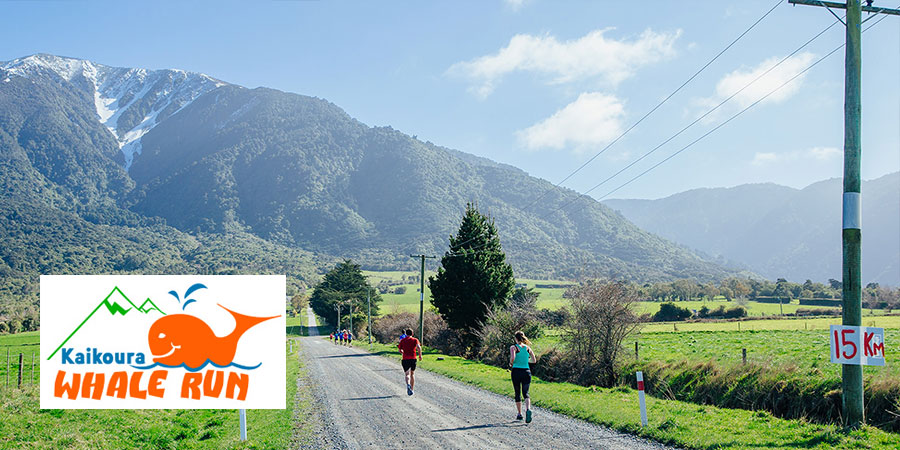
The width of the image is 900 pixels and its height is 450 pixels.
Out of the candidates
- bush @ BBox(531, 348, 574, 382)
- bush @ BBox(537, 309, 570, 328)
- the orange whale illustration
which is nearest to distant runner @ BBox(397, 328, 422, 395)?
the orange whale illustration

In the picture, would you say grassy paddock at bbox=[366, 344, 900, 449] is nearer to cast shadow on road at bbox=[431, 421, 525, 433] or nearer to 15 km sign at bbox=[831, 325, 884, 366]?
cast shadow on road at bbox=[431, 421, 525, 433]

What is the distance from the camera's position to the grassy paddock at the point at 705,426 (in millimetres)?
9625

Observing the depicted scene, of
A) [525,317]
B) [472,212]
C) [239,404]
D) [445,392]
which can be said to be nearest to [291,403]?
[445,392]

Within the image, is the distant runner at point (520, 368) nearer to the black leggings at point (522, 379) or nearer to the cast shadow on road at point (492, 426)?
the black leggings at point (522, 379)

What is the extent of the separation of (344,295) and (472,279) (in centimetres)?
6045

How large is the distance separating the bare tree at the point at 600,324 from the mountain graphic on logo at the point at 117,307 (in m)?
16.4

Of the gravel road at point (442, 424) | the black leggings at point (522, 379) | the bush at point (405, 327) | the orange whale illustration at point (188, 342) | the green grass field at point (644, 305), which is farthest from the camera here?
the bush at point (405, 327)

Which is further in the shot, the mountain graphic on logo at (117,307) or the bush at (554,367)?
the bush at (554,367)

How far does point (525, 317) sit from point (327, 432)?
69.0 ft

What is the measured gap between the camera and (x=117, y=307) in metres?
9.44

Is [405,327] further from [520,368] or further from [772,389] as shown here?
[520,368]

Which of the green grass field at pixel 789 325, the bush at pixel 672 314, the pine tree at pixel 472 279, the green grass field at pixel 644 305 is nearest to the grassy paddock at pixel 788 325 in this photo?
the green grass field at pixel 789 325

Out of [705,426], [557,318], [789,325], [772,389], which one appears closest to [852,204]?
[705,426]

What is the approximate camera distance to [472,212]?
43.1 m
